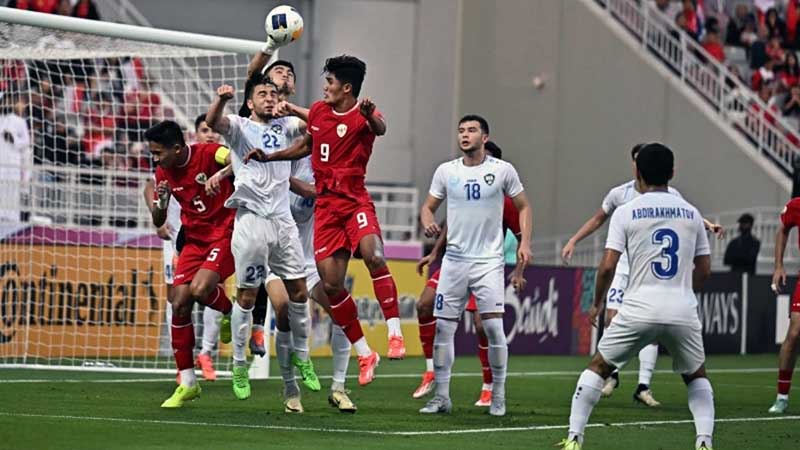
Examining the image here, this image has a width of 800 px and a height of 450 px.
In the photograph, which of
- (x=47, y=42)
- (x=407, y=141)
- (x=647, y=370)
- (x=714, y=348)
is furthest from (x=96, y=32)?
(x=407, y=141)

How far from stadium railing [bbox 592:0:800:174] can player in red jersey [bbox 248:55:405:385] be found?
62.9 ft

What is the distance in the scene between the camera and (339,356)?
1359cm

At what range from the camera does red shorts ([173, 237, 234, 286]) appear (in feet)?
43.0

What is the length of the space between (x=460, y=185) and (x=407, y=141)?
65.3 feet

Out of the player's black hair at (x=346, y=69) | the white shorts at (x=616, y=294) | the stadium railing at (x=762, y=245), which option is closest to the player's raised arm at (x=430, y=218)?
the player's black hair at (x=346, y=69)

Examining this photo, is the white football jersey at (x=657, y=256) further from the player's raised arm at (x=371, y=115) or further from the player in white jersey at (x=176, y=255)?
the player in white jersey at (x=176, y=255)

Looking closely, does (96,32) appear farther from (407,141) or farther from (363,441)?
(407,141)

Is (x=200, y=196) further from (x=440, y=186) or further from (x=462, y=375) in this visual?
(x=462, y=375)

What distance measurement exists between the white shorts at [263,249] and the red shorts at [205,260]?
11 centimetres

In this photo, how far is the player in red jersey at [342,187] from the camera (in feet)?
42.7

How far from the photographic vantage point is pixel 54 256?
65.2 feet

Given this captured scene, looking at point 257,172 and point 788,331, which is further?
point 788,331

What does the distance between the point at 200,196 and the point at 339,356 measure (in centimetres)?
174

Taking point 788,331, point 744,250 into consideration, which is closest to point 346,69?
point 788,331
